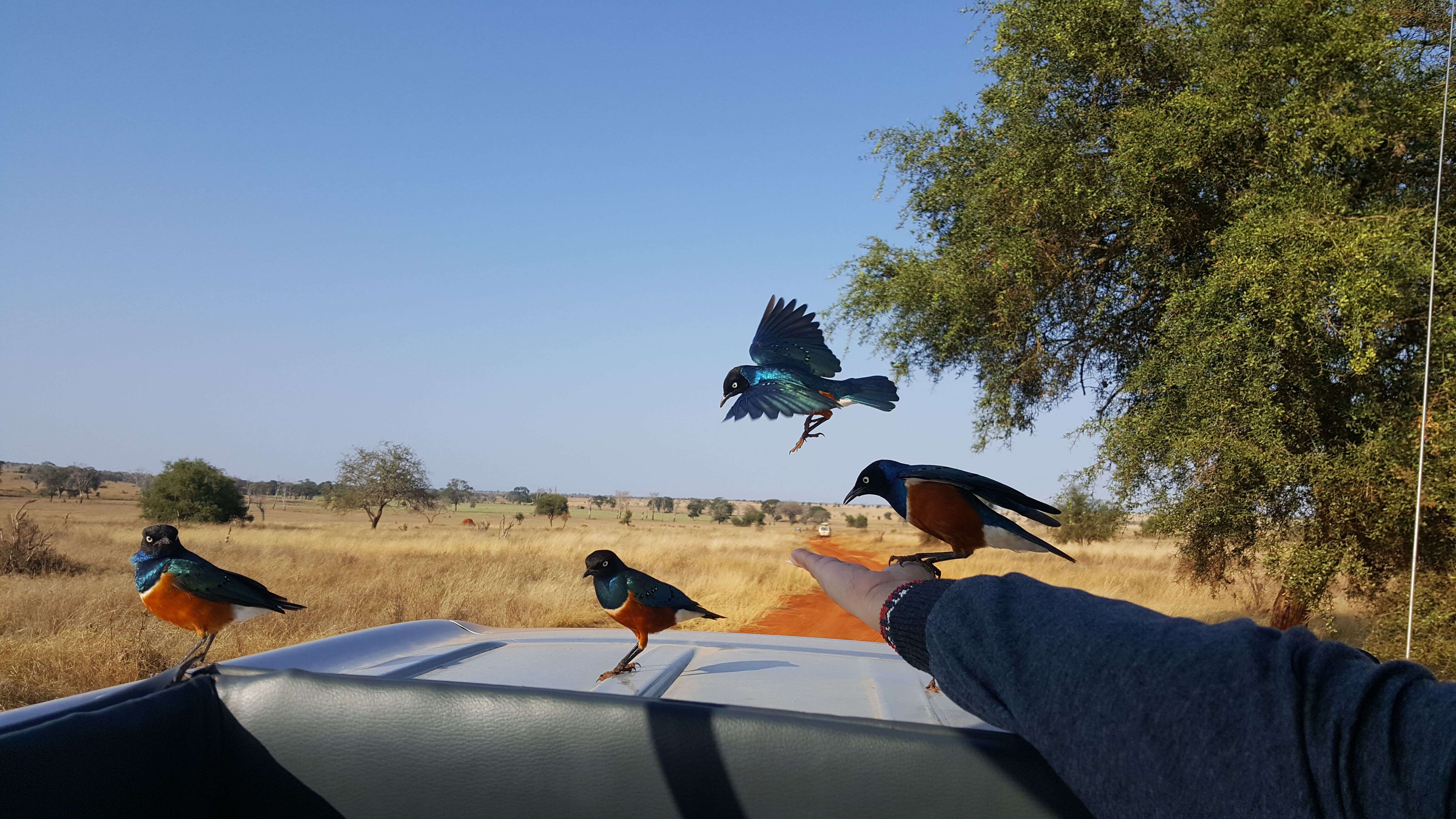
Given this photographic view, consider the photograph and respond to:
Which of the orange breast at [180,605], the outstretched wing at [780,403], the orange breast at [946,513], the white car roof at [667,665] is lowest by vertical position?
the white car roof at [667,665]

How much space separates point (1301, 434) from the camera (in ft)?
31.6

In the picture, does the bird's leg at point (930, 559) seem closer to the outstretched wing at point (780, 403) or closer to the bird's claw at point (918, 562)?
the bird's claw at point (918, 562)

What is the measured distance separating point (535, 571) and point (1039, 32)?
12875mm

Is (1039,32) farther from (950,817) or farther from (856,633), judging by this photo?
(950,817)

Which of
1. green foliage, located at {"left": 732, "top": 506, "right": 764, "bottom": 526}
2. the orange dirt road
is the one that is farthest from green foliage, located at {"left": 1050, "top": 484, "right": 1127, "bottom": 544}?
green foliage, located at {"left": 732, "top": 506, "right": 764, "bottom": 526}

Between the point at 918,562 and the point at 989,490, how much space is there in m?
0.20

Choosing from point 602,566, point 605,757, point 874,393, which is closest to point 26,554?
point 602,566

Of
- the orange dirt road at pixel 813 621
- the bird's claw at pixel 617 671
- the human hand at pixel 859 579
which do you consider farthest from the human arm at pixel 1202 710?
the orange dirt road at pixel 813 621

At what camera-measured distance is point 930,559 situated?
1326mm

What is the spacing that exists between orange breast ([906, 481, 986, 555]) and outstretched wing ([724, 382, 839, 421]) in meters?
0.20

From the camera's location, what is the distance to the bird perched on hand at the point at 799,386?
4.58 ft

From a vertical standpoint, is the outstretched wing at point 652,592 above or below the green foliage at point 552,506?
above

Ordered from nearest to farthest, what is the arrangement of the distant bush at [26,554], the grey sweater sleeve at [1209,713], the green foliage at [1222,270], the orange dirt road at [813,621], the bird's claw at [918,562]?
the grey sweater sleeve at [1209,713] → the bird's claw at [918,562] → the green foliage at [1222,270] → the orange dirt road at [813,621] → the distant bush at [26,554]

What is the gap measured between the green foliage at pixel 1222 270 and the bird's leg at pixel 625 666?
22.1 ft
